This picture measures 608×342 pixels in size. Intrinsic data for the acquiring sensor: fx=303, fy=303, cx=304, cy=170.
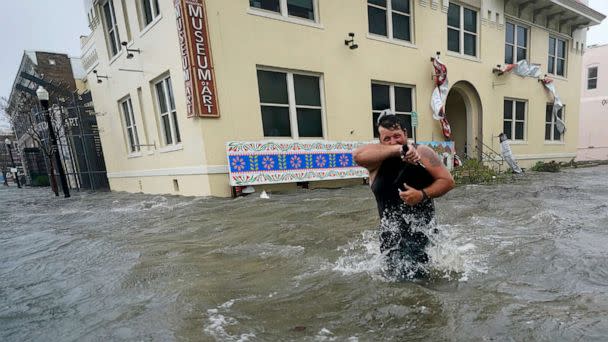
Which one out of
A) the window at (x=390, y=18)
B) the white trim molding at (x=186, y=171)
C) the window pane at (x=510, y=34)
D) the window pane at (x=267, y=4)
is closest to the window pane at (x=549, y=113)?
the window pane at (x=510, y=34)

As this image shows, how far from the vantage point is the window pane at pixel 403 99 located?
1052cm

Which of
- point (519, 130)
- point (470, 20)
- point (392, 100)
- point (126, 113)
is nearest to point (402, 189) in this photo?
point (392, 100)

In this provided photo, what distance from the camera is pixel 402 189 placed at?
2344 mm

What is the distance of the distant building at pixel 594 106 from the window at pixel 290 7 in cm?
2576

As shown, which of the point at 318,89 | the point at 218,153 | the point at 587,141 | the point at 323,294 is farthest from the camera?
the point at 587,141

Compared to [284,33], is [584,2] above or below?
above

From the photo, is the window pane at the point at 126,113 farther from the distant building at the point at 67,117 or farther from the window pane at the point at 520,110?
the window pane at the point at 520,110

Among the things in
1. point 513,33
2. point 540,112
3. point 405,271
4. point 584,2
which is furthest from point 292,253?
point 584,2

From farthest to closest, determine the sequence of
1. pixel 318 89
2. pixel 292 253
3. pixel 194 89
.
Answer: pixel 318 89 < pixel 194 89 < pixel 292 253

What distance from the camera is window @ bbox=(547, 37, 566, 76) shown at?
15.1 metres

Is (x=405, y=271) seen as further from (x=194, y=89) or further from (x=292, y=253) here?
(x=194, y=89)

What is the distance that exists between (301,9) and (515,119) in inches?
458

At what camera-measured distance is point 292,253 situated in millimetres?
3412

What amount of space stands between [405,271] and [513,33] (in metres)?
15.5
